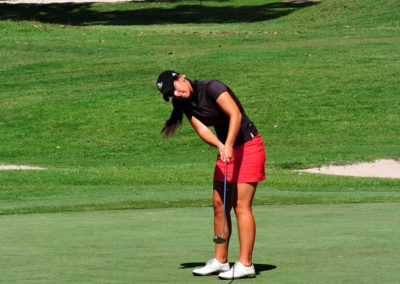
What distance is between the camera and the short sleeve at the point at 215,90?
24.0ft

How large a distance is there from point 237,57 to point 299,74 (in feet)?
12.0

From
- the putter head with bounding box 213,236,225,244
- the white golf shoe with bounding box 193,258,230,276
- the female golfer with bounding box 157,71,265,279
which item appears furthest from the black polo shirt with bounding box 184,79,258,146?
the white golf shoe with bounding box 193,258,230,276

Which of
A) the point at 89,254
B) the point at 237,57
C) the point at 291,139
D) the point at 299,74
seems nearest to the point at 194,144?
the point at 291,139

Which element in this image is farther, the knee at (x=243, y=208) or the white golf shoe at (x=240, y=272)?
the knee at (x=243, y=208)

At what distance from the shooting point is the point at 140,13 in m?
56.4

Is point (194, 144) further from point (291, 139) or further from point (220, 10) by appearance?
point (220, 10)

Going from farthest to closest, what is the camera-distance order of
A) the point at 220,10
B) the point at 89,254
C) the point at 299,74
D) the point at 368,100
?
the point at 220,10 → the point at 299,74 → the point at 368,100 → the point at 89,254

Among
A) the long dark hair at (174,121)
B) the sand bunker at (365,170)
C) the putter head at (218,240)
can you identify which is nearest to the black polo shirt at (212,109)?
the long dark hair at (174,121)

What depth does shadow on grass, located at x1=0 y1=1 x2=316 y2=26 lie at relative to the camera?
52.8 meters

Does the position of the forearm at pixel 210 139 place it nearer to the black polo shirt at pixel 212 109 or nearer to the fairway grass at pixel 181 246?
the black polo shirt at pixel 212 109

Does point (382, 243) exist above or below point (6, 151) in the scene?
above

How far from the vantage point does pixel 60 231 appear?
9.98m

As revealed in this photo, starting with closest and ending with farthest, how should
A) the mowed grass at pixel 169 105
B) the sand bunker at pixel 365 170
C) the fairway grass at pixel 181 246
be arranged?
1. the fairway grass at pixel 181 246
2. the mowed grass at pixel 169 105
3. the sand bunker at pixel 365 170

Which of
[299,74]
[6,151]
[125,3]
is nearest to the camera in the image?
[6,151]
